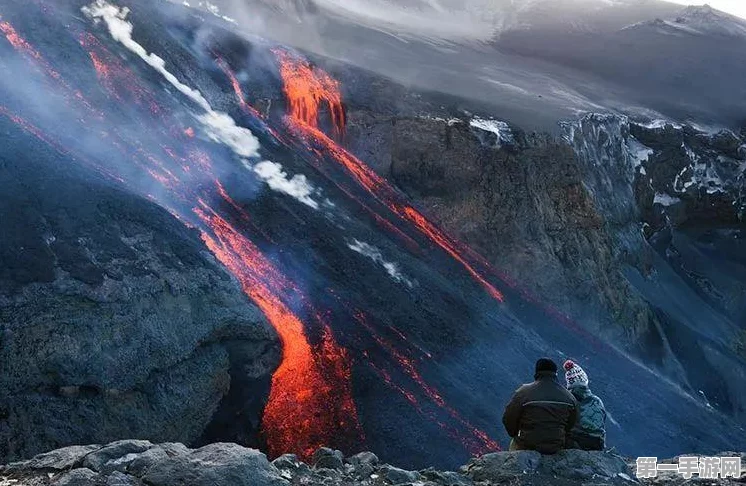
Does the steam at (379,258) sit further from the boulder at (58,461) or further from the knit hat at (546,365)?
the boulder at (58,461)

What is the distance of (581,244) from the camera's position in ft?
74.6

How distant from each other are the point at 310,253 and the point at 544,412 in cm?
841

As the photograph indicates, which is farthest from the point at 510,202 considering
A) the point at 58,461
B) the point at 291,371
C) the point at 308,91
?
the point at 58,461

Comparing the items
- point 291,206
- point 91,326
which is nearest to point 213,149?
point 291,206

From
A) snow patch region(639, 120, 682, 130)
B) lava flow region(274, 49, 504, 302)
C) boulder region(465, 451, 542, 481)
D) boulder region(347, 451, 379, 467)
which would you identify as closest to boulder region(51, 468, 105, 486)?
boulder region(347, 451, 379, 467)

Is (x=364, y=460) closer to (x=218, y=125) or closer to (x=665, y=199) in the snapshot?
(x=218, y=125)

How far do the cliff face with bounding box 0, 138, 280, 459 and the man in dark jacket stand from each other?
5078 mm

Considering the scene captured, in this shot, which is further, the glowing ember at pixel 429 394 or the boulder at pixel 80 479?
the glowing ember at pixel 429 394

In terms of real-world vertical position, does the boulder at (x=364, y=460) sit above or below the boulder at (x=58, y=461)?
above

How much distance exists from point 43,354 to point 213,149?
7.80m

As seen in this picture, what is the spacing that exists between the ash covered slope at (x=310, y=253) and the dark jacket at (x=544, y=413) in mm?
4167

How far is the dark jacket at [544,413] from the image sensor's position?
6980mm

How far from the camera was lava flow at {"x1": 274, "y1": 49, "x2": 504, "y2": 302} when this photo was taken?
19672 millimetres

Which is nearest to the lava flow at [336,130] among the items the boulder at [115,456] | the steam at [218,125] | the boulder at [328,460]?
the steam at [218,125]
